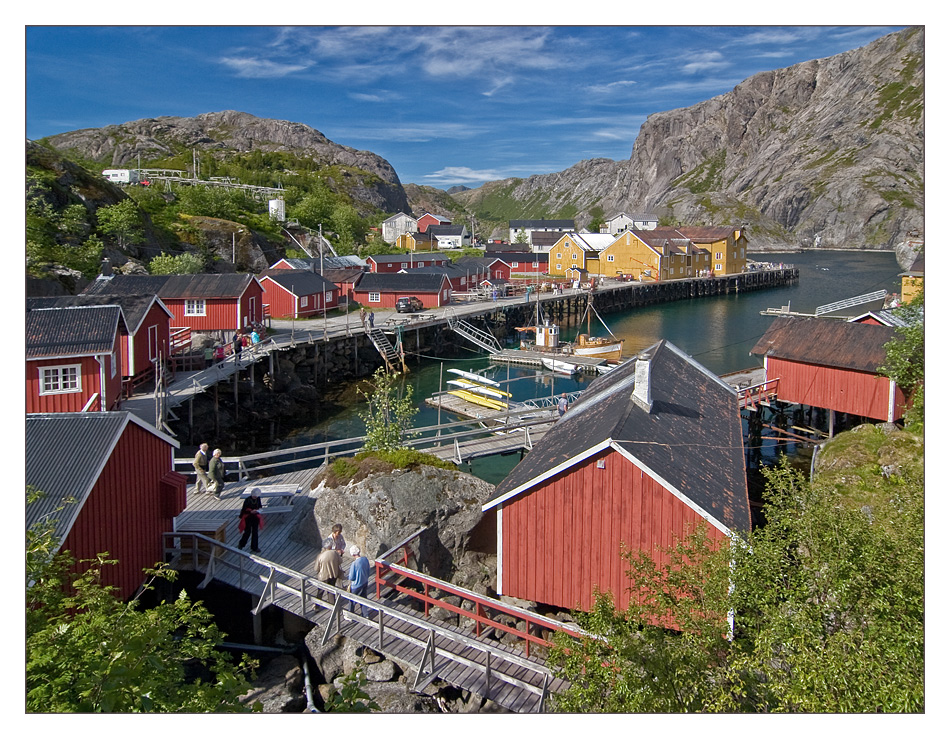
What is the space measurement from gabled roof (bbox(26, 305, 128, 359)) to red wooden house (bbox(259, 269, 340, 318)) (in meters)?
24.6

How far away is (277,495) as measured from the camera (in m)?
16.8

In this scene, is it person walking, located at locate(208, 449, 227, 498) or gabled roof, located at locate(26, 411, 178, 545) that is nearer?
gabled roof, located at locate(26, 411, 178, 545)

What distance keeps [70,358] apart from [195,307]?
52.7 feet

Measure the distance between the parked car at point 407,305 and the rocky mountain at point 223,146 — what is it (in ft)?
225

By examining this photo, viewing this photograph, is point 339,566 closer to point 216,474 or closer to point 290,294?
point 216,474

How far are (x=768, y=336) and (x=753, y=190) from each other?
570 ft

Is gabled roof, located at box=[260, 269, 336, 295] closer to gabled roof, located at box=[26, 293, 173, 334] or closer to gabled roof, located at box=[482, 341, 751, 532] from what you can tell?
gabled roof, located at box=[26, 293, 173, 334]

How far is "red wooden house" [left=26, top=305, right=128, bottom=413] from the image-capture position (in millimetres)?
21891

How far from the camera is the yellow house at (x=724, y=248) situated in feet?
308

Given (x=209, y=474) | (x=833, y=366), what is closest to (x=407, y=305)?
(x=833, y=366)

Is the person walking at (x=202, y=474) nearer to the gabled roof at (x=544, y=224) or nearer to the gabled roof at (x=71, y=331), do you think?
the gabled roof at (x=71, y=331)

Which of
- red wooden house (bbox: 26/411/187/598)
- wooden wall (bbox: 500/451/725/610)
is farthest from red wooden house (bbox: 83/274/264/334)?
wooden wall (bbox: 500/451/725/610)

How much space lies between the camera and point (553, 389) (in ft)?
126
